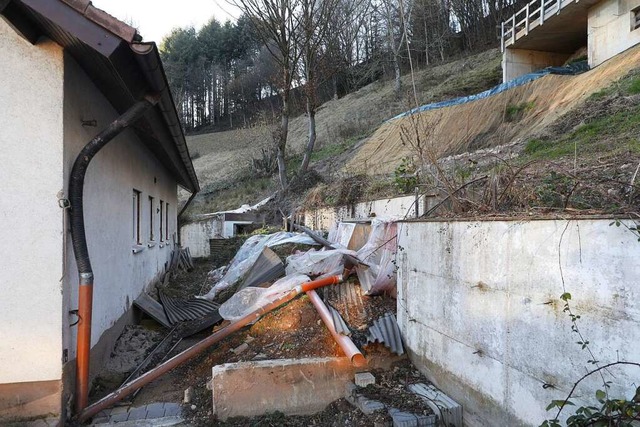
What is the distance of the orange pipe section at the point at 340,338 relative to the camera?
13.0 feet

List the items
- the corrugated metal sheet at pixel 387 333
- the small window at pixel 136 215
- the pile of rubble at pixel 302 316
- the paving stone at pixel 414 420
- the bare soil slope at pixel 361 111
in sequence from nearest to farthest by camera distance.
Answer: the paving stone at pixel 414 420 → the pile of rubble at pixel 302 316 → the corrugated metal sheet at pixel 387 333 → the small window at pixel 136 215 → the bare soil slope at pixel 361 111

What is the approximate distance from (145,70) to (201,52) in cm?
5709

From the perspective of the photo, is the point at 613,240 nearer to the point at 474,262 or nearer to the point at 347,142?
the point at 474,262

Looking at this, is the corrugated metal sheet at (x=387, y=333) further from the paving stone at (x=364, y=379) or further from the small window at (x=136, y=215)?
the small window at (x=136, y=215)

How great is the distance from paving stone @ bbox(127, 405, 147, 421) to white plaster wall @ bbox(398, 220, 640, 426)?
9.64ft

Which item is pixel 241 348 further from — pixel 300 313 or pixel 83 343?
pixel 83 343

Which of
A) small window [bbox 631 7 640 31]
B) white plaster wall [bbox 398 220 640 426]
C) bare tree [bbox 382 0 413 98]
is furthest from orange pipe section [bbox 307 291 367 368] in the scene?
small window [bbox 631 7 640 31]

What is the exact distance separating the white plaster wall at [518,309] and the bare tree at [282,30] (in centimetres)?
1381

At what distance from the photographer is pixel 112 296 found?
16.4 feet

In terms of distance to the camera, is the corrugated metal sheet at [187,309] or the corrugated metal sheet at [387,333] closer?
the corrugated metal sheet at [387,333]

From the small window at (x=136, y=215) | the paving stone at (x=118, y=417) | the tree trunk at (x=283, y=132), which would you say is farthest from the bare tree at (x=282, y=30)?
the paving stone at (x=118, y=417)

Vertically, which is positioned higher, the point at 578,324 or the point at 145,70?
the point at 145,70

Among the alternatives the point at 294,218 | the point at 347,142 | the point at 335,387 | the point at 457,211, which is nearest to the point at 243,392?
the point at 335,387

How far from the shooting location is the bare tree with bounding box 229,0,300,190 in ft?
52.2
